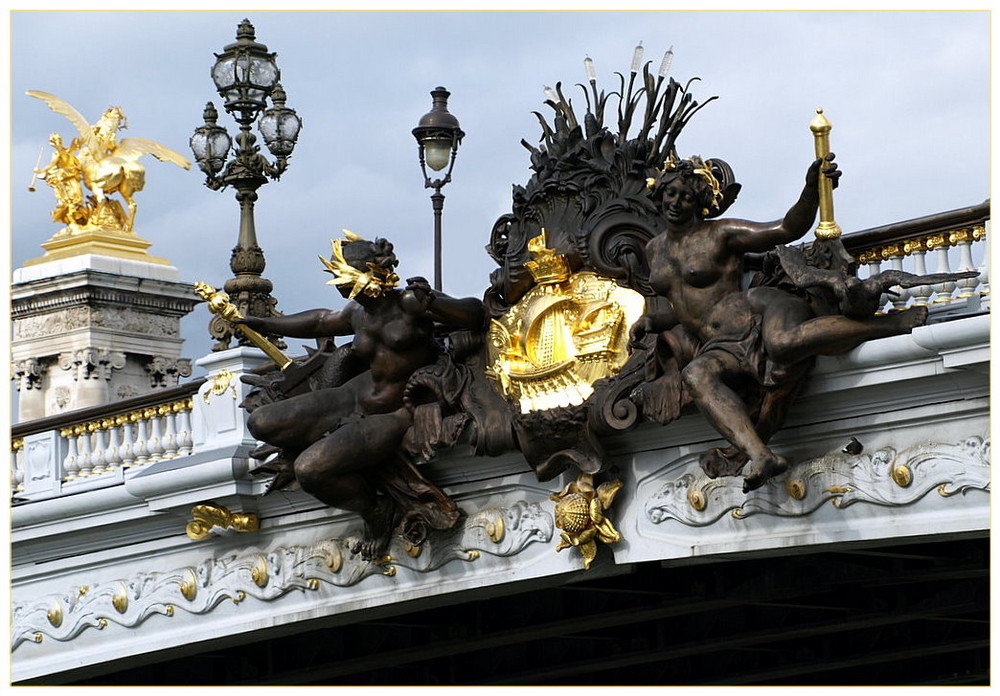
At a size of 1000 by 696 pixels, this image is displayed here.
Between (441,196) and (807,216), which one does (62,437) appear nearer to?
(441,196)

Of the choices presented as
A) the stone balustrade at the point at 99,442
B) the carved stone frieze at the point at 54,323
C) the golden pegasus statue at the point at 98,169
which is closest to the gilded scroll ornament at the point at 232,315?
the stone balustrade at the point at 99,442

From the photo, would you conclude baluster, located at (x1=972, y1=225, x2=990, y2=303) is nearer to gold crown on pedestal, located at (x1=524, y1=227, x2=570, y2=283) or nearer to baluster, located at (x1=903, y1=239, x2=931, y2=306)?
baluster, located at (x1=903, y1=239, x2=931, y2=306)

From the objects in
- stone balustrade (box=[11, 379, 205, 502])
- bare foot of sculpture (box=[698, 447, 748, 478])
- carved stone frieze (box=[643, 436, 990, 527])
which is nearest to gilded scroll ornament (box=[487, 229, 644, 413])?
carved stone frieze (box=[643, 436, 990, 527])

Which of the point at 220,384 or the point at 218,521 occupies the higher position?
the point at 220,384

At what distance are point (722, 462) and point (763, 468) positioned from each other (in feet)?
2.92

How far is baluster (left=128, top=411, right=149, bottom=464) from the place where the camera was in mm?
25344

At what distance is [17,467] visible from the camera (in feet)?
86.8

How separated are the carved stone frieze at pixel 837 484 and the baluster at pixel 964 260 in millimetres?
1079

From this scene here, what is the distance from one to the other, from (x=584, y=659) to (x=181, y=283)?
12507 mm

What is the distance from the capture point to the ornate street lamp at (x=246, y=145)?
2548 cm

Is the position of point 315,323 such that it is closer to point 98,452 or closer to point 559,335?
point 559,335

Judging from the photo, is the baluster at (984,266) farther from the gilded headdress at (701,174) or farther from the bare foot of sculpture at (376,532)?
the bare foot of sculpture at (376,532)

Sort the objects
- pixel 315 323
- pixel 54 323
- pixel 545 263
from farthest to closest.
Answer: pixel 54 323, pixel 315 323, pixel 545 263

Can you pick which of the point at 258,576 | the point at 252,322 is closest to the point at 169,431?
the point at 258,576
